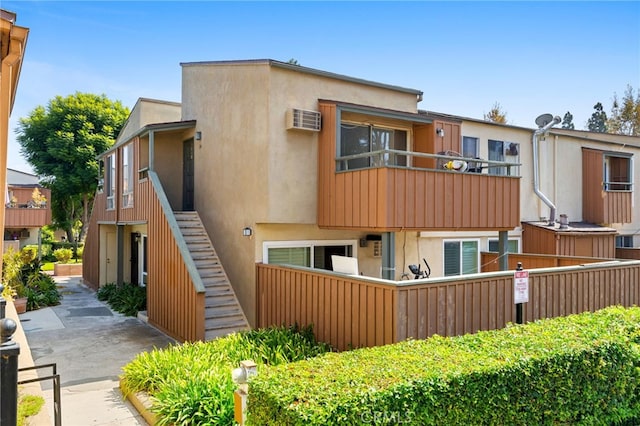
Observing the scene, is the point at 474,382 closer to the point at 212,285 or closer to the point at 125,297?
the point at 212,285

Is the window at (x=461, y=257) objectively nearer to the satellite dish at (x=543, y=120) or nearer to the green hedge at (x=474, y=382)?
the satellite dish at (x=543, y=120)

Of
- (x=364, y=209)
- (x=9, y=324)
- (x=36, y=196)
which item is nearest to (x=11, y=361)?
(x=9, y=324)

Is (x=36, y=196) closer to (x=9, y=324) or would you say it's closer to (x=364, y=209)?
(x=364, y=209)

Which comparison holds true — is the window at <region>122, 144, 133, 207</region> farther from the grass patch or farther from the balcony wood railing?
the grass patch

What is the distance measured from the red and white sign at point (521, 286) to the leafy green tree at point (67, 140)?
2682 centimetres

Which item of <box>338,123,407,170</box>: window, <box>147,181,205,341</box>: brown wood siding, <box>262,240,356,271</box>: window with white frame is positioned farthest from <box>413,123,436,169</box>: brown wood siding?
<box>147,181,205,341</box>: brown wood siding

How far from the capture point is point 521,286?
7.48 m

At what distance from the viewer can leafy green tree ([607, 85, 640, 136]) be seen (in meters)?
37.3

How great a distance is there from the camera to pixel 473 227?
9797 millimetres

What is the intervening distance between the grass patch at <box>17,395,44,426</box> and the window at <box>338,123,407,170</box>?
280 inches

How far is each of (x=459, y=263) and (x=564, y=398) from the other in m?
8.26

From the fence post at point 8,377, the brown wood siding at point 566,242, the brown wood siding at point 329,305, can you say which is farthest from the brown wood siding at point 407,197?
the fence post at point 8,377

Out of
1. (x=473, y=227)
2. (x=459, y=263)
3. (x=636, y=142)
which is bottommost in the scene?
(x=459, y=263)

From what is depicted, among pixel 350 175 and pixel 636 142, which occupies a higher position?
pixel 636 142
